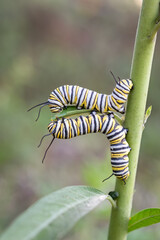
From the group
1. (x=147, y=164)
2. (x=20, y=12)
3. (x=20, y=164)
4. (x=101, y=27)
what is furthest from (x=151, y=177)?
(x=101, y=27)

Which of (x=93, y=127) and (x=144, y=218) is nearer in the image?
(x=144, y=218)

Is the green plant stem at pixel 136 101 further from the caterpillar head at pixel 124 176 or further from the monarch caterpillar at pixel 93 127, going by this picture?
the monarch caterpillar at pixel 93 127

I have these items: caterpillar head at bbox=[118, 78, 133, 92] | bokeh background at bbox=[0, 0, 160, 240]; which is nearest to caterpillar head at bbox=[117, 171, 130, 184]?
caterpillar head at bbox=[118, 78, 133, 92]

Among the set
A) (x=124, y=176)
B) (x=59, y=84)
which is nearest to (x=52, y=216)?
(x=124, y=176)

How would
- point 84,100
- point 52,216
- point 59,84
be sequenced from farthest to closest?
point 59,84
point 84,100
point 52,216

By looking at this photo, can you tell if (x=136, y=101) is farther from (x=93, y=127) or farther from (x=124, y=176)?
(x=93, y=127)

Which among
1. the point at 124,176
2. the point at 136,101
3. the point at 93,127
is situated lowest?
the point at 124,176

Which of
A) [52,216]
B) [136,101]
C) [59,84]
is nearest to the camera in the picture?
[52,216]

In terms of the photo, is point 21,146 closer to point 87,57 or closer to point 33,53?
point 33,53
